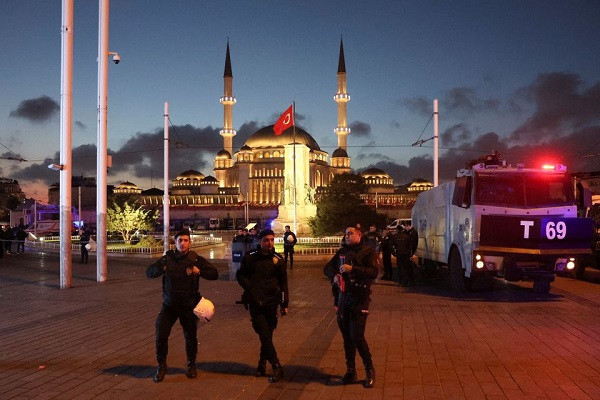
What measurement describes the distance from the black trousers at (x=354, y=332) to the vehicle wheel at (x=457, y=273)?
319 inches

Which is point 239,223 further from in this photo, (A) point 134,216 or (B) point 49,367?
(B) point 49,367

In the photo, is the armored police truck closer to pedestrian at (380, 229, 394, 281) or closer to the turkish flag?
pedestrian at (380, 229, 394, 281)

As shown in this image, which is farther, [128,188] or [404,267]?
[128,188]

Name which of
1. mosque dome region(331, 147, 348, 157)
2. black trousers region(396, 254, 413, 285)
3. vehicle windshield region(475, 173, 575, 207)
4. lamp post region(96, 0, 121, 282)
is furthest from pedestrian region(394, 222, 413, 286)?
mosque dome region(331, 147, 348, 157)

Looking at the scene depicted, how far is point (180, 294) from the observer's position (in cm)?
623

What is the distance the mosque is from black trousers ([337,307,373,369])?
292 ft

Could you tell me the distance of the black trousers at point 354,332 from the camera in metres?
5.94

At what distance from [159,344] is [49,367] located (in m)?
1.57

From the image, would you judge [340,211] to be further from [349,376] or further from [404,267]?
[349,376]

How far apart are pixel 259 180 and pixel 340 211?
80738 millimetres

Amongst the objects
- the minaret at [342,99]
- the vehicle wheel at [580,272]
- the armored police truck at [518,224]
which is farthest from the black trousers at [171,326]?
the minaret at [342,99]

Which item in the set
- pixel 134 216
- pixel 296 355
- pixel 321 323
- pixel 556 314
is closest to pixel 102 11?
pixel 321 323

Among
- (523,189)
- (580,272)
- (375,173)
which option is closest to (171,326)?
(523,189)

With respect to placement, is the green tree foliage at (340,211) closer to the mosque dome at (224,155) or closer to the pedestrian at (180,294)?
the pedestrian at (180,294)
